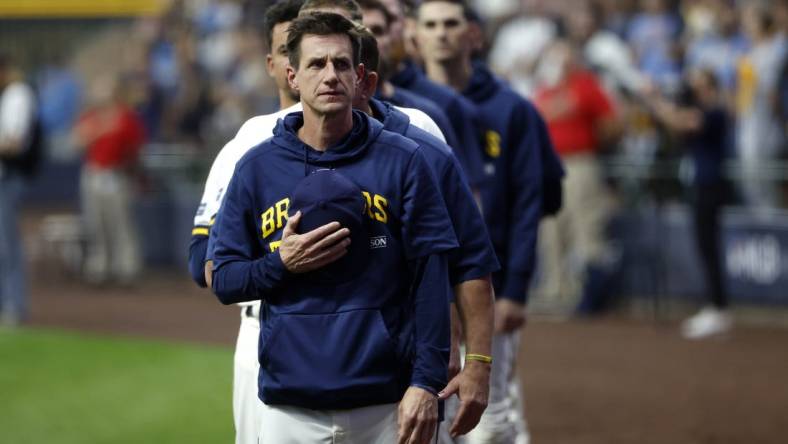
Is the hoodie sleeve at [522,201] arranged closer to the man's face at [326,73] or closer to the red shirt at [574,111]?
the man's face at [326,73]

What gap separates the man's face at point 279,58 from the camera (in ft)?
16.6

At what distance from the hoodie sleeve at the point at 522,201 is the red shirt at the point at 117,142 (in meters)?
10.9

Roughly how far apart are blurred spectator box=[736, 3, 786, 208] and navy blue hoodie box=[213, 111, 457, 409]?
9.61m

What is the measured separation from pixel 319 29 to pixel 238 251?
2.41 ft

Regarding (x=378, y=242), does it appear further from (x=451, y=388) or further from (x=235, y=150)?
(x=235, y=150)

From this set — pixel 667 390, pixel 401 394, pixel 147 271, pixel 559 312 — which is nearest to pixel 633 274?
pixel 559 312

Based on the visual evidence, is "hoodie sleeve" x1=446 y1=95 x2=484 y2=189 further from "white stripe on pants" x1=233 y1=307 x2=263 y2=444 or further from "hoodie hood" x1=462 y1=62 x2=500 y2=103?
"white stripe on pants" x1=233 y1=307 x2=263 y2=444

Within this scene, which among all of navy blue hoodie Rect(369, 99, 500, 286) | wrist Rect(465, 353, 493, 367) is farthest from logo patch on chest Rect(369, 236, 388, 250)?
wrist Rect(465, 353, 493, 367)

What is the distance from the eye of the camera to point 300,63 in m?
4.11

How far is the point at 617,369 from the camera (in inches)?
436

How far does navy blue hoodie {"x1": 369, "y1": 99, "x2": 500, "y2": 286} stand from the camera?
13.9 ft

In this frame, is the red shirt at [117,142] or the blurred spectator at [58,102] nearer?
the red shirt at [117,142]

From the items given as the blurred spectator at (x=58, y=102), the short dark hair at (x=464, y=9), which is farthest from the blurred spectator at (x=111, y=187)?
the short dark hair at (x=464, y=9)

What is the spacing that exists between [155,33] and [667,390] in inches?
526
